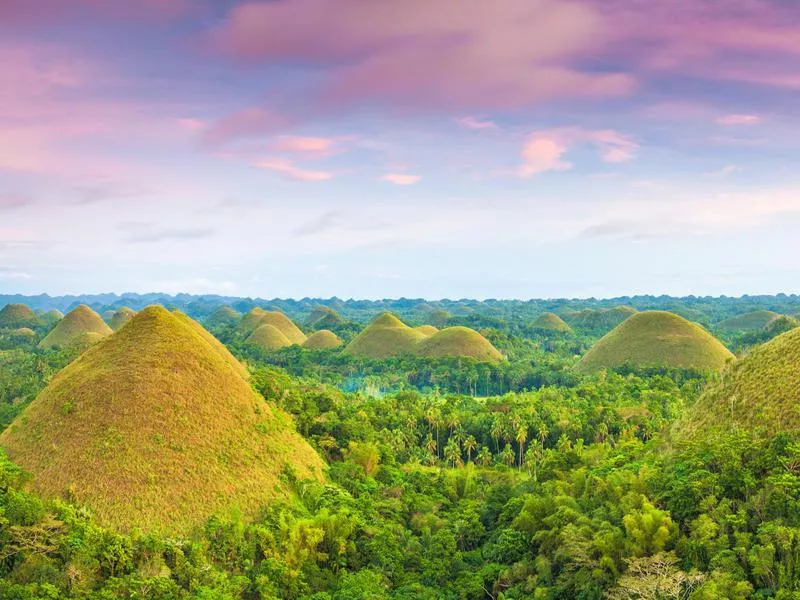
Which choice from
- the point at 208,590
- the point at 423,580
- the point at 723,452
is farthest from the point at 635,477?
the point at 208,590

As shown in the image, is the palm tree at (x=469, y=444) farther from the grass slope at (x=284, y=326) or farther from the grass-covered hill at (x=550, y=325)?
the grass-covered hill at (x=550, y=325)

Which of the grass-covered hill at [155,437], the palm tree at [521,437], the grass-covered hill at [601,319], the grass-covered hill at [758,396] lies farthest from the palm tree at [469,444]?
the grass-covered hill at [601,319]

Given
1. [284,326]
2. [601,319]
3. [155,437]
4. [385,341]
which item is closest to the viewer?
[155,437]

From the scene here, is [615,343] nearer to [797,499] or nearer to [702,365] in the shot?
[702,365]

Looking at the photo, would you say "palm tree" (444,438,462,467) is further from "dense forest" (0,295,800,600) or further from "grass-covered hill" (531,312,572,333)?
"grass-covered hill" (531,312,572,333)

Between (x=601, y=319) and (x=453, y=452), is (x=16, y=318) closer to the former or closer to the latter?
(x=601, y=319)

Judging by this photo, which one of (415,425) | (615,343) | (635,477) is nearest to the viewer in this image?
(635,477)

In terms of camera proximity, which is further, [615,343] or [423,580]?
[615,343]

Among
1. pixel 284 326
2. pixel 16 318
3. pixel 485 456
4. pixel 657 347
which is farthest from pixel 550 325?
pixel 16 318
